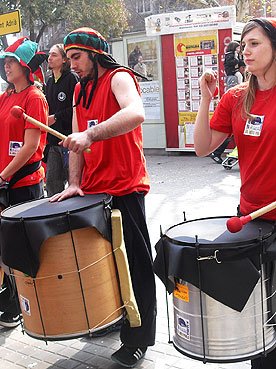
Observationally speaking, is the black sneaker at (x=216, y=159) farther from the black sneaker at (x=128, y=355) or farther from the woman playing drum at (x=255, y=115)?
the woman playing drum at (x=255, y=115)

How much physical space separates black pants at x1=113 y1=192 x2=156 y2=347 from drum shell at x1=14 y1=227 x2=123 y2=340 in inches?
14.2

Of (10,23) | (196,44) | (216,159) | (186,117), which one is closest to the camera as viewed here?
(10,23)

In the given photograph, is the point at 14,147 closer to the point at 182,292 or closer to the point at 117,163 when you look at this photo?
the point at 117,163

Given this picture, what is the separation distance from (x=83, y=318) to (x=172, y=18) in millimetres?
8974

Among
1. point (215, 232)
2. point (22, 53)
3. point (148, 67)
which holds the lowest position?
point (215, 232)

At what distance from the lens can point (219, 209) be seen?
6930mm

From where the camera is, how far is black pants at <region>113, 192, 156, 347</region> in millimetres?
3248

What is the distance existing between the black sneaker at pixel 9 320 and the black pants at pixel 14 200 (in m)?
0.03

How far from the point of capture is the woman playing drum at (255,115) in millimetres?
2439

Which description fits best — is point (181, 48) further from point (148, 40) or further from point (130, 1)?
point (130, 1)

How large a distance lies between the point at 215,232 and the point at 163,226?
3894mm

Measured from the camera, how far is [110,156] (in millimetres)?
3137

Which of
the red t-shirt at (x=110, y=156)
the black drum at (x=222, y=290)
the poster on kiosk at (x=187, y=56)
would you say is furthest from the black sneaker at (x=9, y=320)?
the poster on kiosk at (x=187, y=56)

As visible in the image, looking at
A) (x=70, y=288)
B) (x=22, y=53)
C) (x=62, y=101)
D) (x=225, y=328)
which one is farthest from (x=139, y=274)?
(x=62, y=101)
